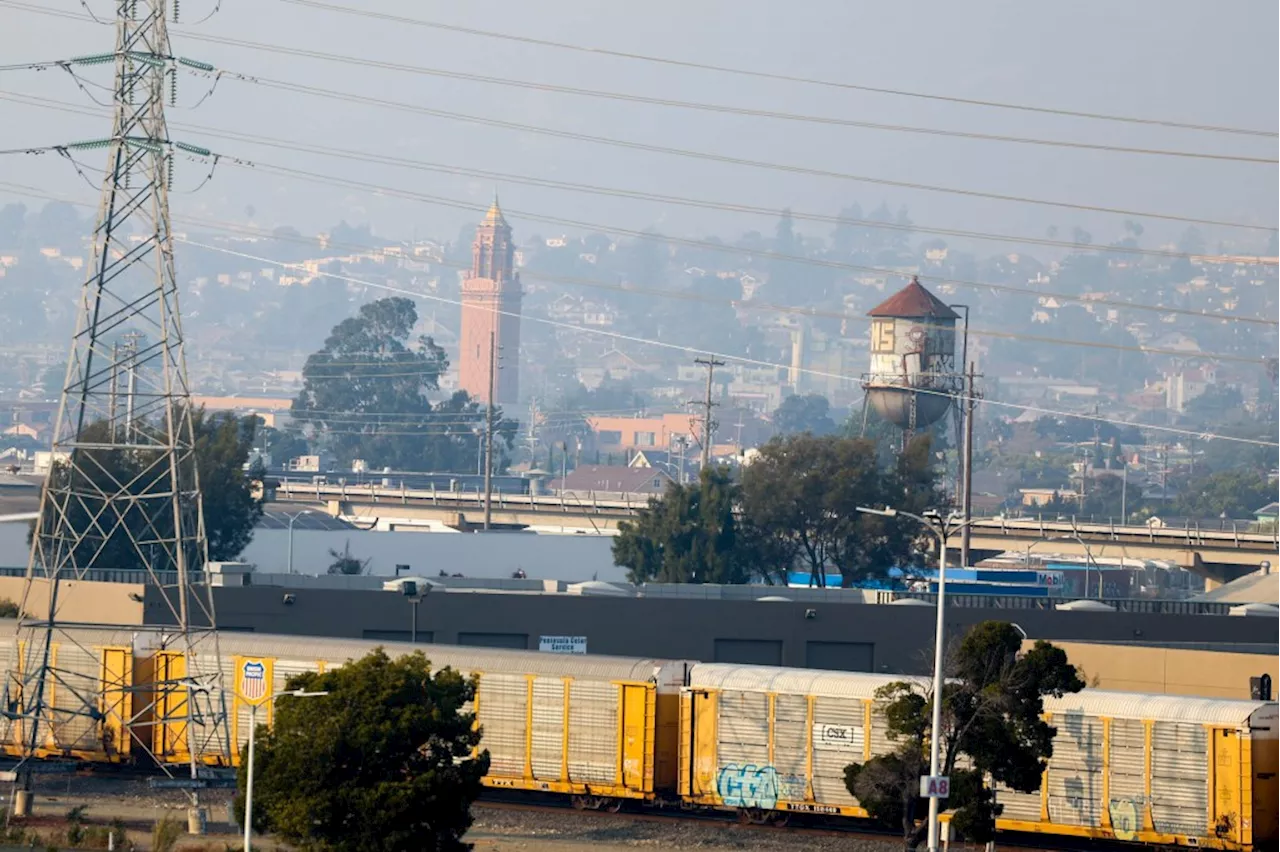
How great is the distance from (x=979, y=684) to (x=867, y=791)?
258 cm

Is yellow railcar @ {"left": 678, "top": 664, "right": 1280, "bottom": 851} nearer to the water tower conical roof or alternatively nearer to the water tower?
the water tower

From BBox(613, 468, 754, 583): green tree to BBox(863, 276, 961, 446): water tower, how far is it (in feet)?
108

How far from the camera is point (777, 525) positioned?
99500 mm

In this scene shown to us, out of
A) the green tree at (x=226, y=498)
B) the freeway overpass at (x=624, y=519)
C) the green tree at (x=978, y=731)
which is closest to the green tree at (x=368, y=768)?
the green tree at (x=978, y=731)

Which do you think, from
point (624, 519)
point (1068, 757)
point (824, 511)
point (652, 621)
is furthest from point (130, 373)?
point (624, 519)

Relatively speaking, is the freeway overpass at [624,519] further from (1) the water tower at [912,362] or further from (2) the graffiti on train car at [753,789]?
(2) the graffiti on train car at [753,789]

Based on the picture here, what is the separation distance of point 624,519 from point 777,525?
25425mm

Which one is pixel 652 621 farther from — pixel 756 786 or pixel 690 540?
pixel 690 540

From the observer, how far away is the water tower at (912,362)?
13450 cm

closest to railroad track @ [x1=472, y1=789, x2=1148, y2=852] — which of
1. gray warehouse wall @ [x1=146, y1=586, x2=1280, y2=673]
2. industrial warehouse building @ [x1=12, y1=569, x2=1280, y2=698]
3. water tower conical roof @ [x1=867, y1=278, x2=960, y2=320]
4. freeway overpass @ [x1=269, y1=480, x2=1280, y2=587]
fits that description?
industrial warehouse building @ [x1=12, y1=569, x2=1280, y2=698]

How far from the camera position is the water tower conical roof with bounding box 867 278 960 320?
14375cm

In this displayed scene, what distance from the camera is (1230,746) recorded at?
33906mm

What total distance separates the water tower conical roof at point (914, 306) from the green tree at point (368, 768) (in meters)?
114

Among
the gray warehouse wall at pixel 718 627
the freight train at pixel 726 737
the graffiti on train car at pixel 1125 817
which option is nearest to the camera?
the freight train at pixel 726 737
